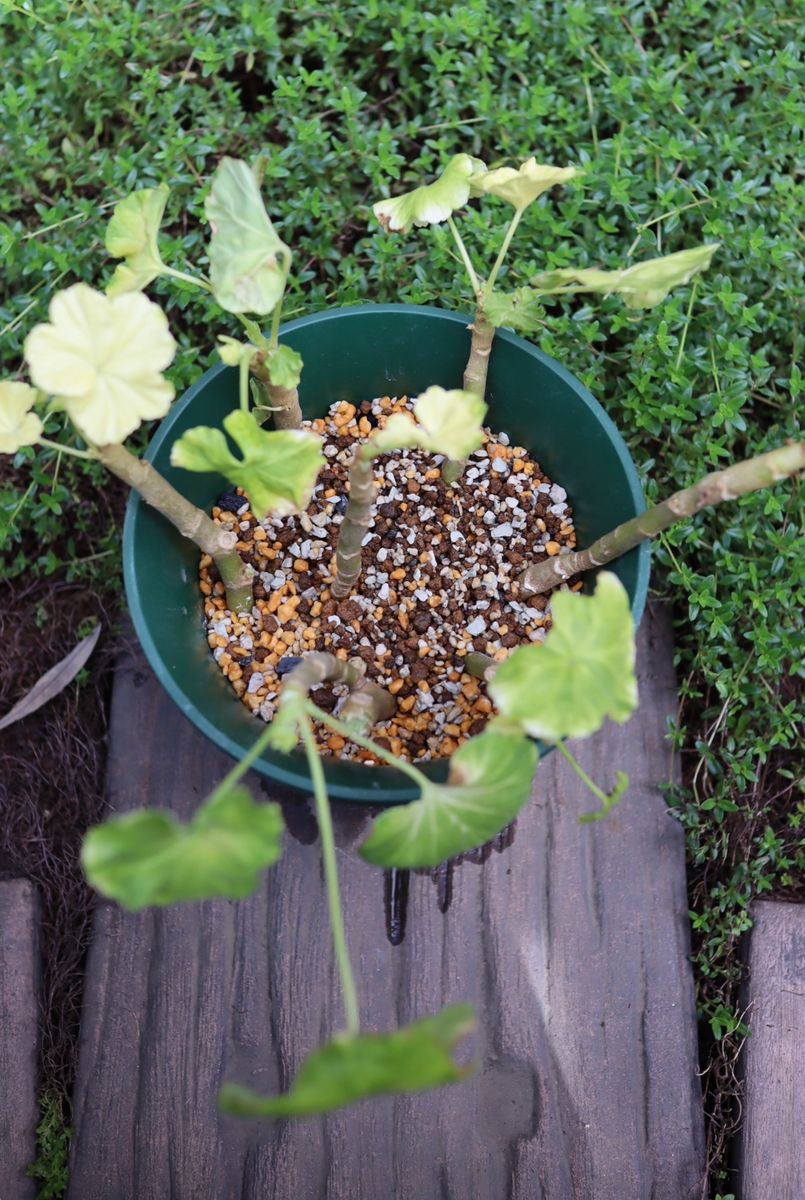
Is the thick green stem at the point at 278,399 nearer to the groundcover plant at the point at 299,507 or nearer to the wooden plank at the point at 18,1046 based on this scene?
the groundcover plant at the point at 299,507

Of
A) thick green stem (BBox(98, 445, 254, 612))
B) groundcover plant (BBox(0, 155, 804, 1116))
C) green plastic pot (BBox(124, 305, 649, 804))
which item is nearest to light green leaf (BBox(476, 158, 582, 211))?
groundcover plant (BBox(0, 155, 804, 1116))

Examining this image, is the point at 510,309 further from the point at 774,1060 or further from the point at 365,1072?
the point at 774,1060

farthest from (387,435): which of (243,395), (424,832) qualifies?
(424,832)

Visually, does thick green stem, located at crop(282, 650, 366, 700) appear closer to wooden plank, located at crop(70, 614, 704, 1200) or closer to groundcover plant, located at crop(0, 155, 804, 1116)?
groundcover plant, located at crop(0, 155, 804, 1116)

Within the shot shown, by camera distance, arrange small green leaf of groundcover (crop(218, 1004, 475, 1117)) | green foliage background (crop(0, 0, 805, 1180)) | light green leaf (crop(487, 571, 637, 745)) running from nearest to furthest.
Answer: small green leaf of groundcover (crop(218, 1004, 475, 1117)) → light green leaf (crop(487, 571, 637, 745)) → green foliage background (crop(0, 0, 805, 1180))

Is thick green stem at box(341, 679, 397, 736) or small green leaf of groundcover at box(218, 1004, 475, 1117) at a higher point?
small green leaf of groundcover at box(218, 1004, 475, 1117)

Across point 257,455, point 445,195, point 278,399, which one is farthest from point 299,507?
point 445,195

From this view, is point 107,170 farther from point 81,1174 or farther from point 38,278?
point 81,1174
